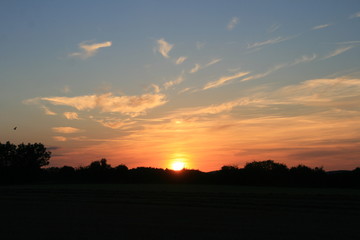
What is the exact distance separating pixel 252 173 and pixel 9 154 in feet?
188

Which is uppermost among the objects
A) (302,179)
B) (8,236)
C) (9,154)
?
(9,154)

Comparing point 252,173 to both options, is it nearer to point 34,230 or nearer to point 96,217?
point 96,217

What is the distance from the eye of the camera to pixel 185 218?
797 inches

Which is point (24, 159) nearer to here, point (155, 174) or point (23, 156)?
point (23, 156)

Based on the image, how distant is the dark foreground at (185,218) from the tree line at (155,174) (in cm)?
1817

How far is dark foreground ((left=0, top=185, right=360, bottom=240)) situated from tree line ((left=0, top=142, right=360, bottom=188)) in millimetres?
18173

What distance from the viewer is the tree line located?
46250 millimetres

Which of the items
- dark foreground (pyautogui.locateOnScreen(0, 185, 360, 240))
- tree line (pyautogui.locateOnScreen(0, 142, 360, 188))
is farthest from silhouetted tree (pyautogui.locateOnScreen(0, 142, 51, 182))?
dark foreground (pyautogui.locateOnScreen(0, 185, 360, 240))

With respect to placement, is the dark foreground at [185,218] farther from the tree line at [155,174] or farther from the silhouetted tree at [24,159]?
the silhouetted tree at [24,159]

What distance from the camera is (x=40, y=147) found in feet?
294

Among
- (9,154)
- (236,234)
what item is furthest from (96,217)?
(9,154)

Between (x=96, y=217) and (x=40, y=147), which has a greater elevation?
(x=40, y=147)

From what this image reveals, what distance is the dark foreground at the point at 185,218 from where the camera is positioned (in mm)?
15910

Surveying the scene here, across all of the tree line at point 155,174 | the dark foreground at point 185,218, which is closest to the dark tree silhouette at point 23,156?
the tree line at point 155,174
